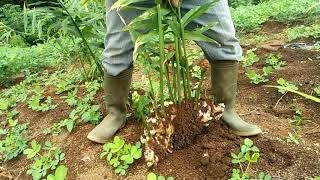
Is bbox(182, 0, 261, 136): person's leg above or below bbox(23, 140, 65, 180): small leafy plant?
above

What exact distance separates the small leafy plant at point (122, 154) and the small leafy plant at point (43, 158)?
0.96 ft

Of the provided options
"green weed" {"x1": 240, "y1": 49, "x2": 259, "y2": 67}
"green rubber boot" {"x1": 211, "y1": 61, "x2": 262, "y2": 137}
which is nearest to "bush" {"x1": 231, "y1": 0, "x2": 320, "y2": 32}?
"green weed" {"x1": 240, "y1": 49, "x2": 259, "y2": 67}

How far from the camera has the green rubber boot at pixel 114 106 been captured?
7.88ft

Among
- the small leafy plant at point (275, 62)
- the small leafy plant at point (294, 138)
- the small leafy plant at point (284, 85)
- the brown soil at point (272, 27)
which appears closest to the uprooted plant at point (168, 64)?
the small leafy plant at point (294, 138)

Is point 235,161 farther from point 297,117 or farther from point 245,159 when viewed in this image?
point 297,117

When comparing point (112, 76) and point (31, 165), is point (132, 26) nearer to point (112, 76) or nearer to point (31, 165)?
point (112, 76)

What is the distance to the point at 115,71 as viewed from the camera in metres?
2.33

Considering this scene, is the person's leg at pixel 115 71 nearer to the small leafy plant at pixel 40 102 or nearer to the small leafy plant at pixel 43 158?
the small leafy plant at pixel 43 158

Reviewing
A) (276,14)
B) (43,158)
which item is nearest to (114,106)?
(43,158)

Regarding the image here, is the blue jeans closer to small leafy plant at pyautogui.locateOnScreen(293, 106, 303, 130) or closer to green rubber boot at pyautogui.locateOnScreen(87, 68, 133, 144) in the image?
green rubber boot at pyautogui.locateOnScreen(87, 68, 133, 144)

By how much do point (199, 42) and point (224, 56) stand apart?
143 mm

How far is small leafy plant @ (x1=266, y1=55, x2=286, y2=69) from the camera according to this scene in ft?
11.4

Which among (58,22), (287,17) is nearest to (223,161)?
(58,22)

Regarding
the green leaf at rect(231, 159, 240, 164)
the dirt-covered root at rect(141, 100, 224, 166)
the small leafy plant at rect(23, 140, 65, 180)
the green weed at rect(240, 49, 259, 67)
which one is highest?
the dirt-covered root at rect(141, 100, 224, 166)
